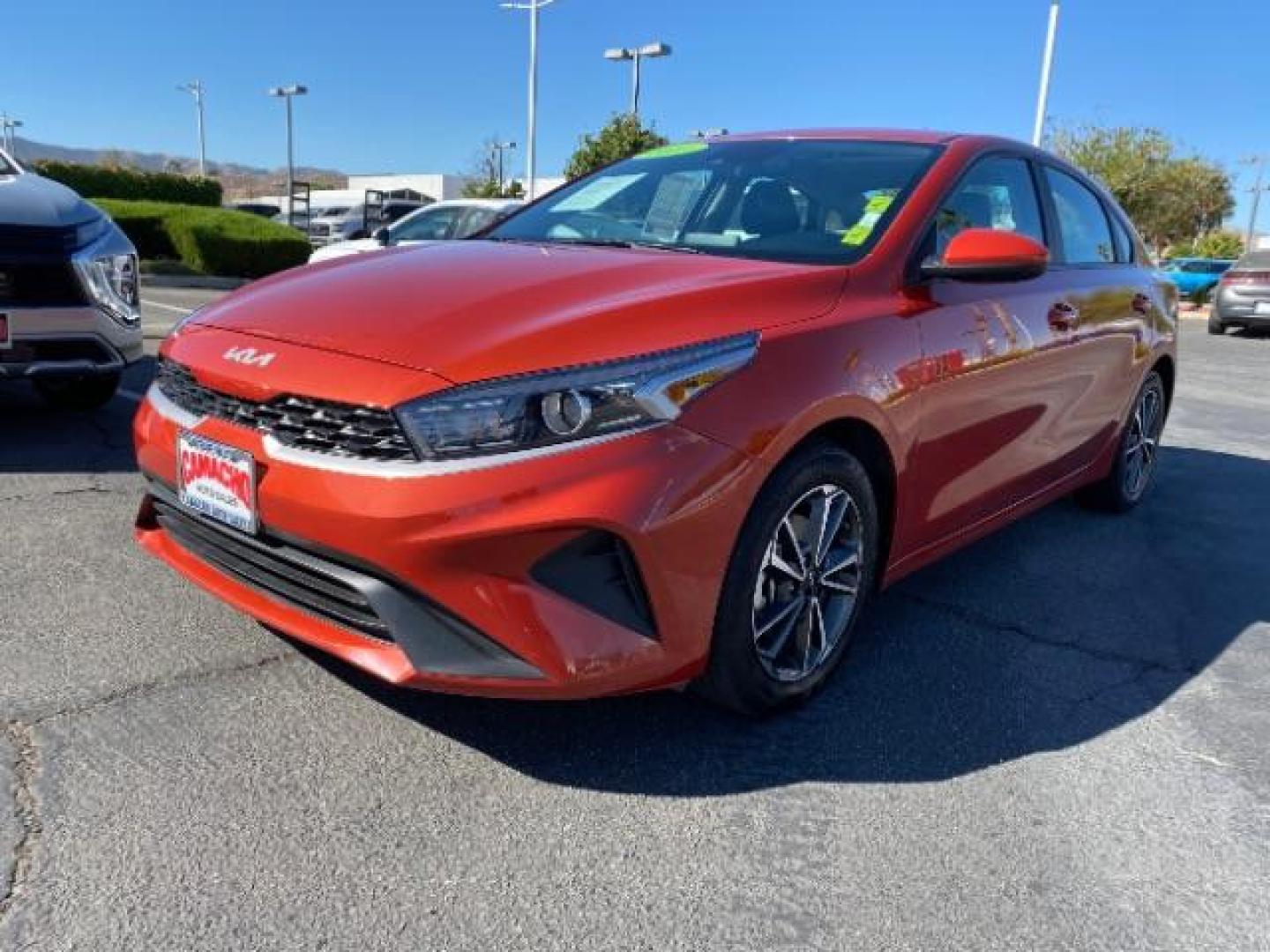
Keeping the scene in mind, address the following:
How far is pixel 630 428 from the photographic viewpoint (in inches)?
84.4

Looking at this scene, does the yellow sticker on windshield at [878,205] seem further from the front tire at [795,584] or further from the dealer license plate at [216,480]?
the dealer license plate at [216,480]

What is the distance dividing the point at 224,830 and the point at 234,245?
16.8 meters

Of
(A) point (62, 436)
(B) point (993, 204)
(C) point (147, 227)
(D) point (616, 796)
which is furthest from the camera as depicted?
(C) point (147, 227)

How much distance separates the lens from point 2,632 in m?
2.85

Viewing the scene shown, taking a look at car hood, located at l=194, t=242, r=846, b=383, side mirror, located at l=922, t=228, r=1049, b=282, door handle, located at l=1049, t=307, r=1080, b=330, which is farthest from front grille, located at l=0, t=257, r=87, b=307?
door handle, located at l=1049, t=307, r=1080, b=330

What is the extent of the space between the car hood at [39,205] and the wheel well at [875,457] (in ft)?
11.7

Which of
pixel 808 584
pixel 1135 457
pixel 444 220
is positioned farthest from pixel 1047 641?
pixel 444 220

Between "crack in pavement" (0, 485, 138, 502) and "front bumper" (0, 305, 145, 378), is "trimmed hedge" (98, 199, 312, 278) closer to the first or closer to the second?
"front bumper" (0, 305, 145, 378)

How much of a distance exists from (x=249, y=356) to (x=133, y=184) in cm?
2872

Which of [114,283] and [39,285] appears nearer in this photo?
[39,285]

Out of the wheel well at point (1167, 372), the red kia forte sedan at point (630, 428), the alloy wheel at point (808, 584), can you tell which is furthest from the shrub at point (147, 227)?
the alloy wheel at point (808, 584)

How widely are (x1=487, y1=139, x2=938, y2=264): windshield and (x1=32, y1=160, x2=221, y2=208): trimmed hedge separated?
22.9 meters

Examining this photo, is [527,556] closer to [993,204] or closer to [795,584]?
[795,584]

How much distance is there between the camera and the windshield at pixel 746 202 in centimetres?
304
